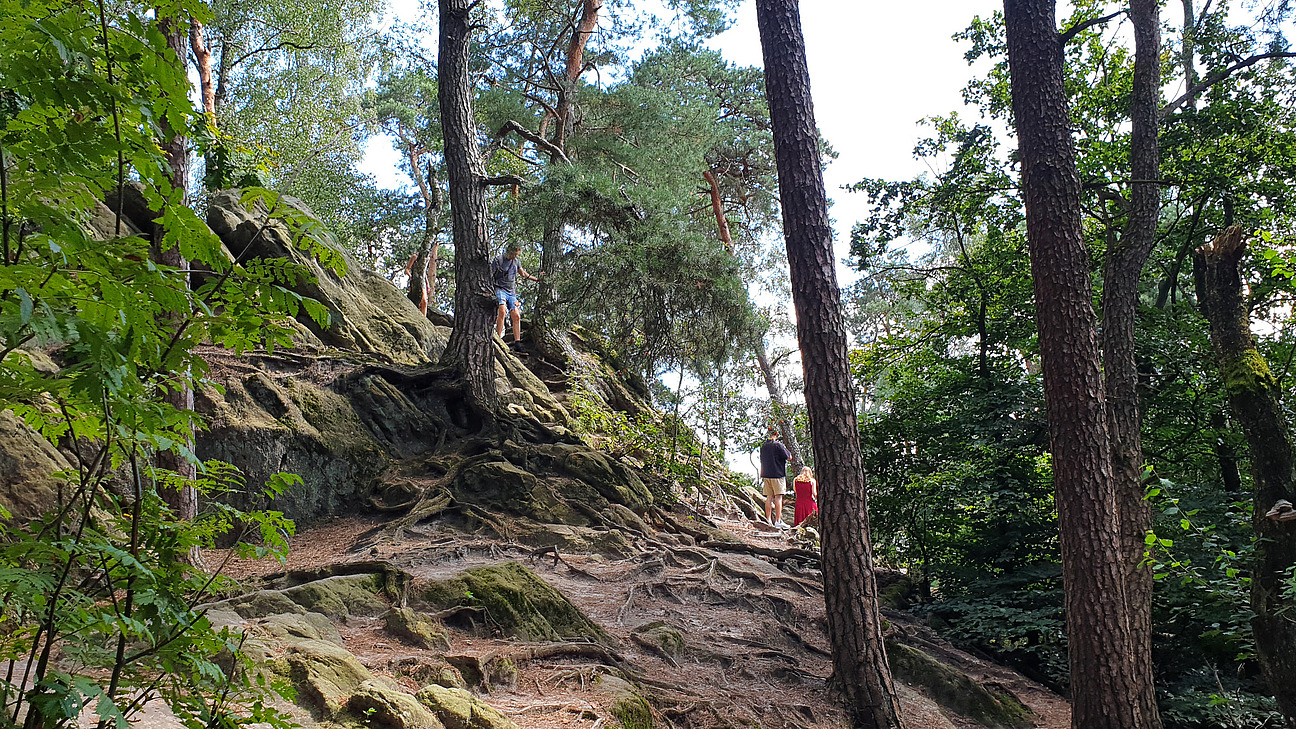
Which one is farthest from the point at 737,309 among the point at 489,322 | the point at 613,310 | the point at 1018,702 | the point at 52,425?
the point at 52,425

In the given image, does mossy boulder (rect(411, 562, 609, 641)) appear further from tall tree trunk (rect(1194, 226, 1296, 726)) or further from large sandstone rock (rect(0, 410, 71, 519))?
tall tree trunk (rect(1194, 226, 1296, 726))

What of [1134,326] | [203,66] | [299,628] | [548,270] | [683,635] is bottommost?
[683,635]

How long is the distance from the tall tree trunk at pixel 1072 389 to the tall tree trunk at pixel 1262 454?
793 millimetres

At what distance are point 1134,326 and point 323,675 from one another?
7877mm

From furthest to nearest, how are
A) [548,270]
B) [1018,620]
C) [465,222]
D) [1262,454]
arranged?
[548,270] < [465,222] < [1018,620] < [1262,454]

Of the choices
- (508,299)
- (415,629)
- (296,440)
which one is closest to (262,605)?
(415,629)

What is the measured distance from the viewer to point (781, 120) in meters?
5.99

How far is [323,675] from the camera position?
3523mm

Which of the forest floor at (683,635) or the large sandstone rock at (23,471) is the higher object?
the large sandstone rock at (23,471)

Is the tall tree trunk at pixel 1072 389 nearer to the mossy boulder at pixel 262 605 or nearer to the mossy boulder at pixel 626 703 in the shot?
the mossy boulder at pixel 626 703

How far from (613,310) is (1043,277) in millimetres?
6826

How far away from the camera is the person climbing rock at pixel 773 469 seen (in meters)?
13.2

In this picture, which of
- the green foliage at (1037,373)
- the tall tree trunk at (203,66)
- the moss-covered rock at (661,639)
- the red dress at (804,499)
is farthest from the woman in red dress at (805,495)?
the tall tree trunk at (203,66)

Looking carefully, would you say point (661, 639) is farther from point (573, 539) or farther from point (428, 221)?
point (428, 221)
